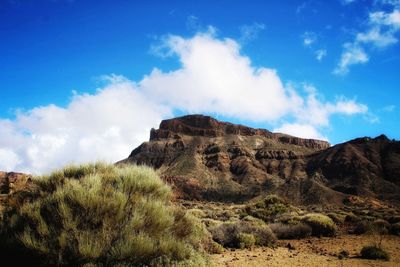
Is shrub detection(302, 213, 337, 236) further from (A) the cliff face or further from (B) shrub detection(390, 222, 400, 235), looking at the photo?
(A) the cliff face

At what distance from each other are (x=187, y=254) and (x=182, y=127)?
481ft

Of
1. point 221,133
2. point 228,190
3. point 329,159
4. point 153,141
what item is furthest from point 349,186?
point 153,141

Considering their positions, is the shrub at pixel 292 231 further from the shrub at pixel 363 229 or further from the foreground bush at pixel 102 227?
the foreground bush at pixel 102 227

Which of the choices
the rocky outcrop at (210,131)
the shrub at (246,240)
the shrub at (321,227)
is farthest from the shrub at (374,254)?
the rocky outcrop at (210,131)

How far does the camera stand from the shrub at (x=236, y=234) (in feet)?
47.8

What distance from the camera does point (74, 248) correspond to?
5949mm

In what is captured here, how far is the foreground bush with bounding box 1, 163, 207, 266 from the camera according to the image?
6008 mm

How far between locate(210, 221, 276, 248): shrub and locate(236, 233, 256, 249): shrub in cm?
14

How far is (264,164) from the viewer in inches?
4478

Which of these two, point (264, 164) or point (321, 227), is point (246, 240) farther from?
point (264, 164)

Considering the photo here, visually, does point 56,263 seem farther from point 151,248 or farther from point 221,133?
point 221,133

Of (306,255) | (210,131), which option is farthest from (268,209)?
(210,131)

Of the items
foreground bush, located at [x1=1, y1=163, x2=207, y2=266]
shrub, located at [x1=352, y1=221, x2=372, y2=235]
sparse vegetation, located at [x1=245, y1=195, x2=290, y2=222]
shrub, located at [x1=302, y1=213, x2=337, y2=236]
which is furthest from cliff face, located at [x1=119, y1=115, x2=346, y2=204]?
foreground bush, located at [x1=1, y1=163, x2=207, y2=266]

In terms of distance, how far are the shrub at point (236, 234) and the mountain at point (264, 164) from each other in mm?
49945
